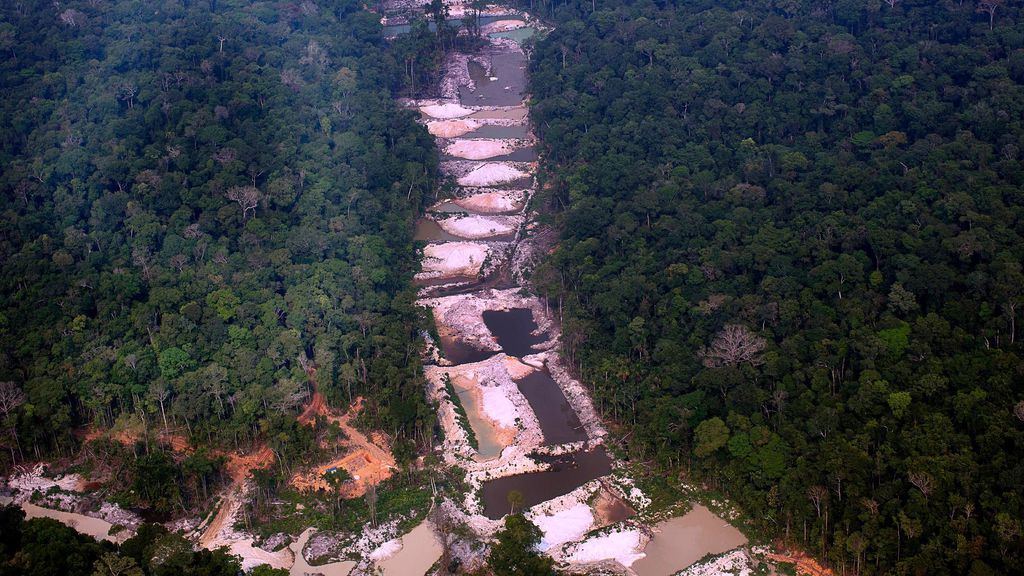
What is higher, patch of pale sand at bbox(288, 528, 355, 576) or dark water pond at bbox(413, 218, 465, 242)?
dark water pond at bbox(413, 218, 465, 242)

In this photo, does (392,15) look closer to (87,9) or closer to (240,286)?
(87,9)

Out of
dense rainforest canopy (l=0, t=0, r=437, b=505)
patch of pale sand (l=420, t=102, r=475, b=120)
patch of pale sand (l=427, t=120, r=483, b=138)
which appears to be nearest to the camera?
dense rainforest canopy (l=0, t=0, r=437, b=505)

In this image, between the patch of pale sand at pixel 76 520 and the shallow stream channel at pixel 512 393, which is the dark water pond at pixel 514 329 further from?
the patch of pale sand at pixel 76 520

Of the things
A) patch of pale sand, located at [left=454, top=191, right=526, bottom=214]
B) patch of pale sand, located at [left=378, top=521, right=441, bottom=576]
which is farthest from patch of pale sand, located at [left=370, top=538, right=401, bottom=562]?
patch of pale sand, located at [left=454, top=191, right=526, bottom=214]

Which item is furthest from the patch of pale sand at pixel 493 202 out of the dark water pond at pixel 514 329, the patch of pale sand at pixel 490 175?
the dark water pond at pixel 514 329

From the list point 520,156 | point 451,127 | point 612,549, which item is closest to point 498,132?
point 451,127

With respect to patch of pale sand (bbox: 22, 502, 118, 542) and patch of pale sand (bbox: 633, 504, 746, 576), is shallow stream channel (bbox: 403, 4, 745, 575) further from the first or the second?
patch of pale sand (bbox: 22, 502, 118, 542)

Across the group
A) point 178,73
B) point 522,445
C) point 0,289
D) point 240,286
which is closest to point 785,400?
point 522,445

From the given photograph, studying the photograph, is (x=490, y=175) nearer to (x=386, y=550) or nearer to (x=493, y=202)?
(x=493, y=202)
